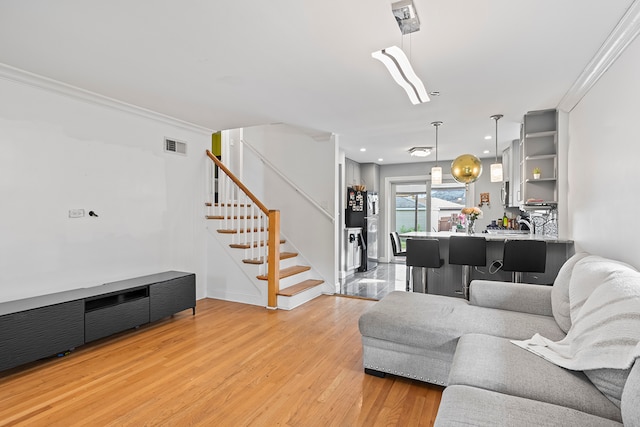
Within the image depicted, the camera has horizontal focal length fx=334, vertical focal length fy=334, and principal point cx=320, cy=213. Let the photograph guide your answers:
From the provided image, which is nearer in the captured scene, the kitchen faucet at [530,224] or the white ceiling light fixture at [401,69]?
the white ceiling light fixture at [401,69]

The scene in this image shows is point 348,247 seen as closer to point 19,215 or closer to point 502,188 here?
point 502,188

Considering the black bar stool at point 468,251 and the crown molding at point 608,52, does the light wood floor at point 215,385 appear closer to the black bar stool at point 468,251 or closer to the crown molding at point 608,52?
the black bar stool at point 468,251

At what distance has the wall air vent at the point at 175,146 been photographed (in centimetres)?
432

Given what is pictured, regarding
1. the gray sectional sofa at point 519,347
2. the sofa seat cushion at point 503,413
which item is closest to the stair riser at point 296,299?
the gray sectional sofa at point 519,347

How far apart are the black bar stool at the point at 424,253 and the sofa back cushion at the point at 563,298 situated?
61.3 inches

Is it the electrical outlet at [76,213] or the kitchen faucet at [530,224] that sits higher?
the electrical outlet at [76,213]

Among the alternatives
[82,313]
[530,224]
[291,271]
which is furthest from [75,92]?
[530,224]

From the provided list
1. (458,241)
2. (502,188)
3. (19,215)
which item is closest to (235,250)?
(19,215)

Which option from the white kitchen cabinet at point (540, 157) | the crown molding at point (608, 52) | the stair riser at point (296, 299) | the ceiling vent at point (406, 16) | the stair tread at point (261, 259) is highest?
the crown molding at point (608, 52)

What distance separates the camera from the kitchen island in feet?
12.7

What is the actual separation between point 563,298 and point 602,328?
2.59 ft

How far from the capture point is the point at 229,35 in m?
2.28

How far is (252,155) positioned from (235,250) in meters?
1.92

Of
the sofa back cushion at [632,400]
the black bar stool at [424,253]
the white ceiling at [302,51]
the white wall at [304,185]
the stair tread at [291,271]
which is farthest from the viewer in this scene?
the white wall at [304,185]
